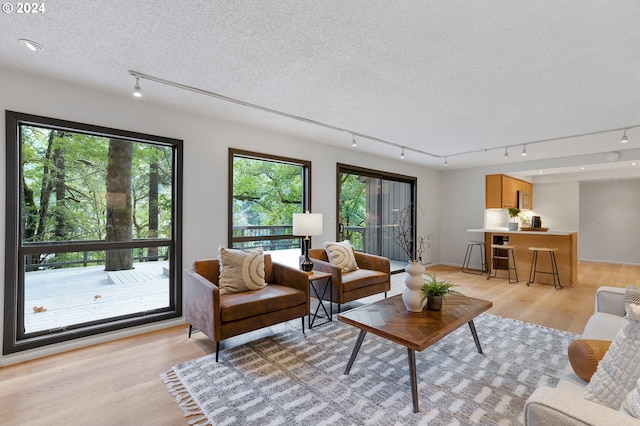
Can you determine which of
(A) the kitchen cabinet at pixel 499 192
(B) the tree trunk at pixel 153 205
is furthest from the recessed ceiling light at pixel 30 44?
(A) the kitchen cabinet at pixel 499 192

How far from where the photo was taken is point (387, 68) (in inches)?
93.0

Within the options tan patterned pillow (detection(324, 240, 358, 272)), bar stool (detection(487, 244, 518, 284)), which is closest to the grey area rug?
tan patterned pillow (detection(324, 240, 358, 272))

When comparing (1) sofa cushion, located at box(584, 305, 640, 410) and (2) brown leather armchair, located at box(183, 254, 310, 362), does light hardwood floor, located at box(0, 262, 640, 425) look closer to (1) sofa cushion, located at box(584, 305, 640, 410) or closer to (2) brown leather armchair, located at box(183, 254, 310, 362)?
(2) brown leather armchair, located at box(183, 254, 310, 362)

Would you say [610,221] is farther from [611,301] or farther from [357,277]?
[357,277]

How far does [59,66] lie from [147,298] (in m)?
2.36

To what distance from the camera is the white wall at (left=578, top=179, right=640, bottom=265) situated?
7.12 meters

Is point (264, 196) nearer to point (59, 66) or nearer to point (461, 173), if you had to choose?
point (59, 66)

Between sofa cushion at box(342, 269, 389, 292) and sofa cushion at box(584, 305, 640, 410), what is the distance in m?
2.54

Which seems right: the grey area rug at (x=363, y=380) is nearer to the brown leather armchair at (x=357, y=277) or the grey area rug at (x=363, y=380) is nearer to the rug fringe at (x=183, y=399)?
the rug fringe at (x=183, y=399)

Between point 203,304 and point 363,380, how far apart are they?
58.3 inches

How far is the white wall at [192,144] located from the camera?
2547 millimetres

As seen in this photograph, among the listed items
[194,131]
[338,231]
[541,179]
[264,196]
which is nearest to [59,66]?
[194,131]

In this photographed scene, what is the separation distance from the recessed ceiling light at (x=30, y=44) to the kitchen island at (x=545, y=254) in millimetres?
6917

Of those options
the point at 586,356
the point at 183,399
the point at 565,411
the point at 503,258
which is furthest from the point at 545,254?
the point at 183,399
